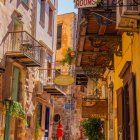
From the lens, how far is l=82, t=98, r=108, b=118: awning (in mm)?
11703

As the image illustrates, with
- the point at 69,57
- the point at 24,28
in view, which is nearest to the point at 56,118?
the point at 24,28

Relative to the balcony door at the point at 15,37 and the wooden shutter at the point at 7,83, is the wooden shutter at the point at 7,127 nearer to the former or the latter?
the wooden shutter at the point at 7,83

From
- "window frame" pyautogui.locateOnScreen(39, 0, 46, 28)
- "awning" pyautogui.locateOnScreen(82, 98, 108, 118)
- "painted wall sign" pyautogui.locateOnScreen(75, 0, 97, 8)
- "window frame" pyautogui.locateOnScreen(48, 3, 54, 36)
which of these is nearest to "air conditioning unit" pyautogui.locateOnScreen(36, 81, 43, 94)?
"window frame" pyautogui.locateOnScreen(39, 0, 46, 28)

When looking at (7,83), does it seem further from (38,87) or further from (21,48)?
(38,87)

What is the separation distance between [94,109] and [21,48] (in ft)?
20.0

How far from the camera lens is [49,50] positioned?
78.0ft

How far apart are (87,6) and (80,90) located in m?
26.7

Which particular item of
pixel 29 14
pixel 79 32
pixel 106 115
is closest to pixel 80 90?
pixel 29 14

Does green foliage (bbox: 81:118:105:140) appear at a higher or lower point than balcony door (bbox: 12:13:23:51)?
lower

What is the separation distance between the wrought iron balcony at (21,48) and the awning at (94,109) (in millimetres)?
5159

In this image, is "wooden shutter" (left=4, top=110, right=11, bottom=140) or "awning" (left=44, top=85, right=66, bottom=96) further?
"awning" (left=44, top=85, right=66, bottom=96)

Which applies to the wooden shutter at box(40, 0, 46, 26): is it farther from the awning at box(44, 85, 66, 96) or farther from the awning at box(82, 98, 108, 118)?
the awning at box(82, 98, 108, 118)

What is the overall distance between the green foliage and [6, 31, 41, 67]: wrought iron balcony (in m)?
4.69

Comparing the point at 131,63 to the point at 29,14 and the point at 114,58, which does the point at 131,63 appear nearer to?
the point at 114,58
